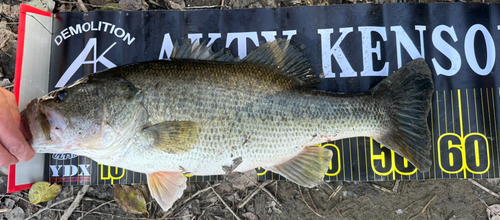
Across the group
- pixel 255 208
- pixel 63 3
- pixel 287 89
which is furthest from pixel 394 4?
pixel 63 3

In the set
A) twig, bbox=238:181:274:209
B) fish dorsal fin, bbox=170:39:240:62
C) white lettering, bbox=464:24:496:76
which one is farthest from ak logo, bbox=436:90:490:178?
fish dorsal fin, bbox=170:39:240:62

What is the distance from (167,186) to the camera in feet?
7.88

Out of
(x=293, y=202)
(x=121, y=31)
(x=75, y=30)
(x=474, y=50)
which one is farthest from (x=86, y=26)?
(x=474, y=50)

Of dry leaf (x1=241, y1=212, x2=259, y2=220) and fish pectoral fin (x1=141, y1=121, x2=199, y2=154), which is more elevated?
fish pectoral fin (x1=141, y1=121, x2=199, y2=154)

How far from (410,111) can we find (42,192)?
345cm

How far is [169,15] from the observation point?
9.63 feet

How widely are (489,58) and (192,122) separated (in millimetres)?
2867

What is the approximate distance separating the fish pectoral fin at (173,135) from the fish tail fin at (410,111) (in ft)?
5.18

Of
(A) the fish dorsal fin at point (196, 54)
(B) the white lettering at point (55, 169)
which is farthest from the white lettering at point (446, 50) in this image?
(B) the white lettering at point (55, 169)

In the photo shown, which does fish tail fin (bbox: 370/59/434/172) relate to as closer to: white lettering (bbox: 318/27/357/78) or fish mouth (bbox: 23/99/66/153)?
white lettering (bbox: 318/27/357/78)

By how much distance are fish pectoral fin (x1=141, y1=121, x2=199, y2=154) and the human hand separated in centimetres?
86

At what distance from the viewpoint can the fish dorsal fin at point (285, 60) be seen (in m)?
2.41

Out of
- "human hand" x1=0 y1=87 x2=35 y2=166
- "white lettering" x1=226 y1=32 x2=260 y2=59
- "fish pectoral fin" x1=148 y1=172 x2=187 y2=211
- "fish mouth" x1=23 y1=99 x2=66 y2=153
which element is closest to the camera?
"fish mouth" x1=23 y1=99 x2=66 y2=153

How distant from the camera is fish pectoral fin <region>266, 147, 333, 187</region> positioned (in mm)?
2453
